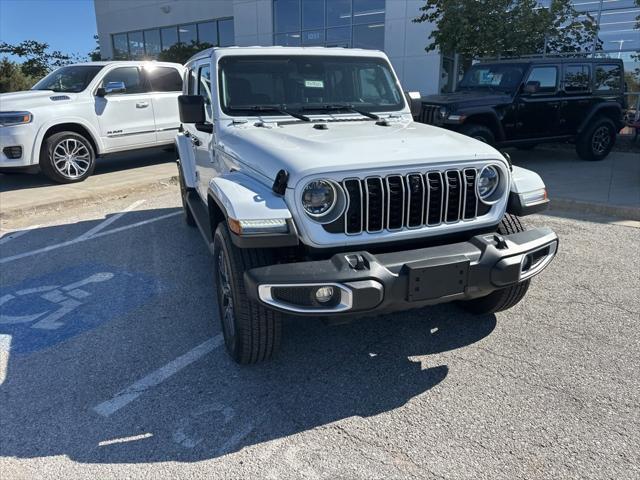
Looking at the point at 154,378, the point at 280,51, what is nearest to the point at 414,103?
the point at 280,51

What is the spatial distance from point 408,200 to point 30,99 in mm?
7676

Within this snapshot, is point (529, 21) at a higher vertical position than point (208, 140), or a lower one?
higher

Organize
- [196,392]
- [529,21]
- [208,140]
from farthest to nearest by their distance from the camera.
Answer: [529,21] → [208,140] → [196,392]

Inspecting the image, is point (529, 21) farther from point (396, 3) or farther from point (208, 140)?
point (208, 140)

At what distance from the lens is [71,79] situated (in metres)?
8.88

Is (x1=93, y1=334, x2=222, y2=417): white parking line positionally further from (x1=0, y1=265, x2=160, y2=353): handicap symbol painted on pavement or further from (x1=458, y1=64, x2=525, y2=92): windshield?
(x1=458, y1=64, x2=525, y2=92): windshield

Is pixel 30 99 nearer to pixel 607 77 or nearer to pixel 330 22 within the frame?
pixel 607 77

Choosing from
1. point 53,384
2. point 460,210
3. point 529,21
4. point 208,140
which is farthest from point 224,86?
point 529,21

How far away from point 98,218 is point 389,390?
5261mm

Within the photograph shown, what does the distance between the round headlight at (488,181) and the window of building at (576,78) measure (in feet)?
25.8

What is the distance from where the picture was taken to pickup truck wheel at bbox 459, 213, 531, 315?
3.28m

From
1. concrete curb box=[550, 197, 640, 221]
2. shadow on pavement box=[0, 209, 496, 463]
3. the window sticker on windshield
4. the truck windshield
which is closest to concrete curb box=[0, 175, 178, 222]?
shadow on pavement box=[0, 209, 496, 463]

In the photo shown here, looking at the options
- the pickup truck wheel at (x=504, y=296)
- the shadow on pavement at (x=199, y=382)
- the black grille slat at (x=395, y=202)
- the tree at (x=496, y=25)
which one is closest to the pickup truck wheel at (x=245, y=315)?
the shadow on pavement at (x=199, y=382)

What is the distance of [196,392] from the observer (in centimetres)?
294
